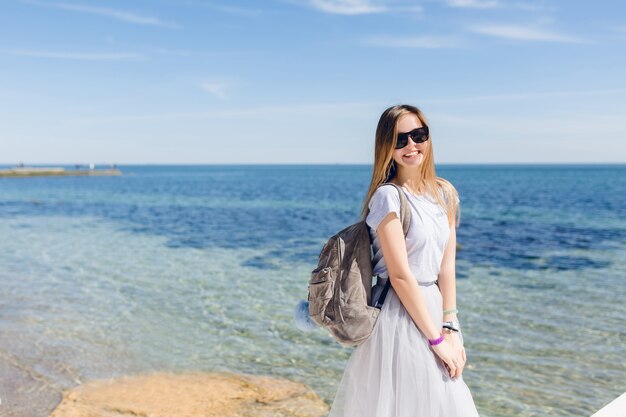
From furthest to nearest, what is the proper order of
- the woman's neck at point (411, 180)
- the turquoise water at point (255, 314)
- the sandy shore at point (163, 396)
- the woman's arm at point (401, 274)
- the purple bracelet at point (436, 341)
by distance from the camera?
the turquoise water at point (255, 314), the sandy shore at point (163, 396), the woman's neck at point (411, 180), the purple bracelet at point (436, 341), the woman's arm at point (401, 274)

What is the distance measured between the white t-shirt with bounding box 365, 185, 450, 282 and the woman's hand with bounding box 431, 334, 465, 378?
0.39 metres

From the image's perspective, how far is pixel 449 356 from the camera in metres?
3.14

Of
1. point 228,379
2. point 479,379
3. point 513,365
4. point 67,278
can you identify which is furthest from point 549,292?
point 67,278

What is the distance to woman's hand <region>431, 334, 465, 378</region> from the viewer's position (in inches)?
123

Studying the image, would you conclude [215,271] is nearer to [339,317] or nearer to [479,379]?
[479,379]

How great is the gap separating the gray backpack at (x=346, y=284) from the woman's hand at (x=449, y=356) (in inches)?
15.7

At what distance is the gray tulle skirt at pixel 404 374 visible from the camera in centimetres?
312

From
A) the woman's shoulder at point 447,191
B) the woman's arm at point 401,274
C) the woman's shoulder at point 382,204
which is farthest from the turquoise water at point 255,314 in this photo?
the woman's shoulder at point 382,204

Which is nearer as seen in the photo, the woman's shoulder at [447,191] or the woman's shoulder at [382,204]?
the woman's shoulder at [382,204]

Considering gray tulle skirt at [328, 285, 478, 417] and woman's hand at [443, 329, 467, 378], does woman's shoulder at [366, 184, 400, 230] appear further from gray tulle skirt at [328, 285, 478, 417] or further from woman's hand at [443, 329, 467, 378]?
woman's hand at [443, 329, 467, 378]

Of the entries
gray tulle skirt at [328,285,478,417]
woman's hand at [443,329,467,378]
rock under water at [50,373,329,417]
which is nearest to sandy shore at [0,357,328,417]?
rock under water at [50,373,329,417]

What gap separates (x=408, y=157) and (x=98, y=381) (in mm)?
5967

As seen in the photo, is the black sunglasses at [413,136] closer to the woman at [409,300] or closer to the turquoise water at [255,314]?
the woman at [409,300]

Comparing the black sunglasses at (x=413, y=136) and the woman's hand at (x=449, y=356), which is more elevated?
the black sunglasses at (x=413, y=136)
